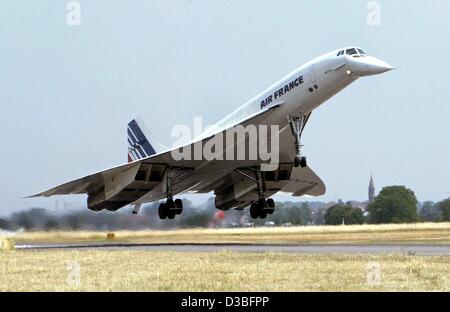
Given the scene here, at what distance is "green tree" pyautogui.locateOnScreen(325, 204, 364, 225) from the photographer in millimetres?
58322

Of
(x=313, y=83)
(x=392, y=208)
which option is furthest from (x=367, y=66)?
(x=392, y=208)

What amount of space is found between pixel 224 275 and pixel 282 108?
13.8 metres

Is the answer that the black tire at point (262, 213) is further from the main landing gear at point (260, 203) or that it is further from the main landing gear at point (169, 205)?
the main landing gear at point (169, 205)

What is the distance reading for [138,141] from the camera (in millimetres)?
38812

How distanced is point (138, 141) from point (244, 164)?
29.8ft

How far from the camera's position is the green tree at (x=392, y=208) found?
188ft

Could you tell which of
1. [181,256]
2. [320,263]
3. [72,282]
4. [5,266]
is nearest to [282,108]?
[181,256]

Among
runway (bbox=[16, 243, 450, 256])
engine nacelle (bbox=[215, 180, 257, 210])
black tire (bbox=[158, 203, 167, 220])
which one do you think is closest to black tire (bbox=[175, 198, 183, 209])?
black tire (bbox=[158, 203, 167, 220])

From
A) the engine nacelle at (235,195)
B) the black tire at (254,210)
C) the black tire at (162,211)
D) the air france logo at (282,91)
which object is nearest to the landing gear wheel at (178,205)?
the black tire at (162,211)

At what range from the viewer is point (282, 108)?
2697 centimetres

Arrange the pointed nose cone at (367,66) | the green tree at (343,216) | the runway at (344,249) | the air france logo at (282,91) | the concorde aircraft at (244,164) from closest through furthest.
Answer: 1. the runway at (344,249)
2. the pointed nose cone at (367,66)
3. the concorde aircraft at (244,164)
4. the air france logo at (282,91)
5. the green tree at (343,216)

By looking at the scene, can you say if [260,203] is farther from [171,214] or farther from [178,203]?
[171,214]

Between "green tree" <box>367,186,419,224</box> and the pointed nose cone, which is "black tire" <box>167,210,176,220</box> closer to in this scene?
the pointed nose cone
